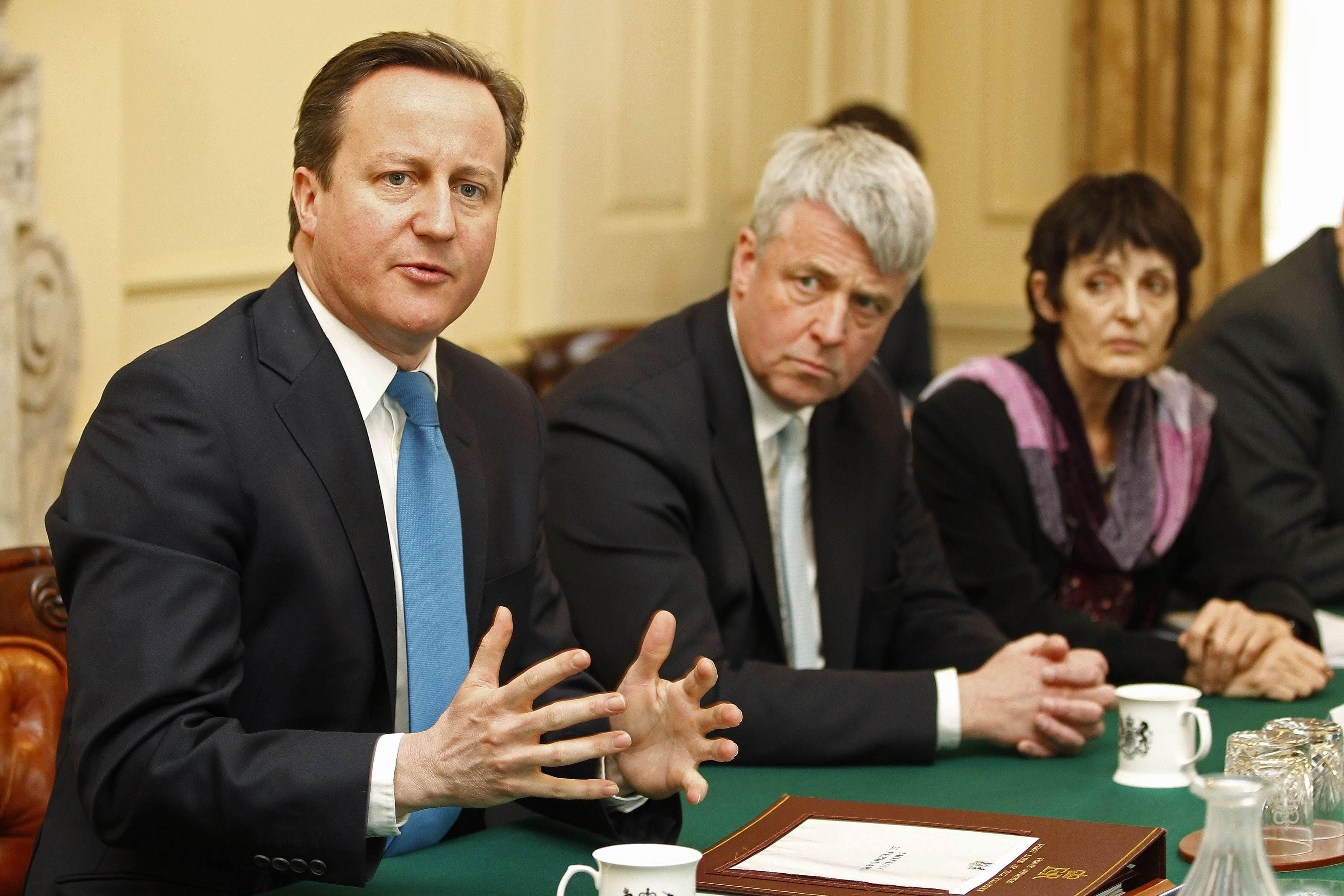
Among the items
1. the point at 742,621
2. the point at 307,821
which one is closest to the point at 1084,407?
the point at 742,621

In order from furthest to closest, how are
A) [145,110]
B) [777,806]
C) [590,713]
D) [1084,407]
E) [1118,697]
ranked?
[145,110]
[1084,407]
[1118,697]
[777,806]
[590,713]

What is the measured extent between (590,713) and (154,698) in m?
0.38

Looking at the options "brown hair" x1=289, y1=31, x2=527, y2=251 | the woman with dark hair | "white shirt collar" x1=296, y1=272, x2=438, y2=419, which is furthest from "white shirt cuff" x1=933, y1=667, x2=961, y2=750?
"brown hair" x1=289, y1=31, x2=527, y2=251

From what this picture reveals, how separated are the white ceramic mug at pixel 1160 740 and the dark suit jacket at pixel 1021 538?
0.56 metres

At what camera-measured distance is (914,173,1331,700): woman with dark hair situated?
8.43 ft

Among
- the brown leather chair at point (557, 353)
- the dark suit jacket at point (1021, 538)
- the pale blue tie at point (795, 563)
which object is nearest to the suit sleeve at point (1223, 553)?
the dark suit jacket at point (1021, 538)

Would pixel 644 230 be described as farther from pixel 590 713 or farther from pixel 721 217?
pixel 590 713

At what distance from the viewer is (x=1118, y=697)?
181 cm

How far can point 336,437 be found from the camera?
1536mm

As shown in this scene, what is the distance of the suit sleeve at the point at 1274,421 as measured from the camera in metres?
2.93

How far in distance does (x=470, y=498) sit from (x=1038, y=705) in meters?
0.75

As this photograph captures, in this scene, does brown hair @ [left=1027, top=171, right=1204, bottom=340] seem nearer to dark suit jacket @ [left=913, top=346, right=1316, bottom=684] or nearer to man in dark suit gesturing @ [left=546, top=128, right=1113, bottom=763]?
dark suit jacket @ [left=913, top=346, right=1316, bottom=684]

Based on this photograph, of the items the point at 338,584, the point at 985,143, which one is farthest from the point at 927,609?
the point at 985,143

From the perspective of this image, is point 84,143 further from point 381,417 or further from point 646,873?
point 646,873
